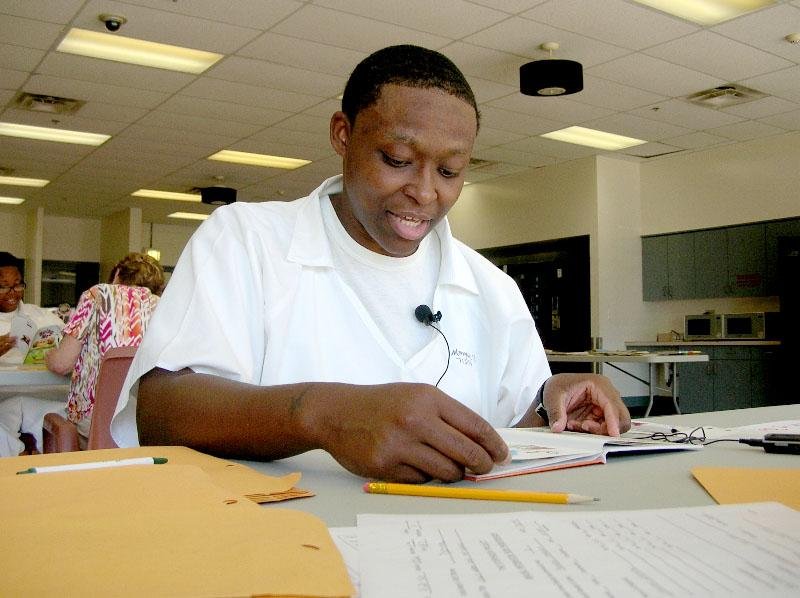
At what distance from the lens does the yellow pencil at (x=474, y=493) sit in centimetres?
73

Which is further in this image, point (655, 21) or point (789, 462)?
point (655, 21)

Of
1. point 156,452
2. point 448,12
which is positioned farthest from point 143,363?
point 448,12

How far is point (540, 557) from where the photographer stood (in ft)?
1.70

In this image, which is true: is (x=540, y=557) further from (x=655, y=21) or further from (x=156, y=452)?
(x=655, y=21)

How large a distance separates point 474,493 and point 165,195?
37.3ft

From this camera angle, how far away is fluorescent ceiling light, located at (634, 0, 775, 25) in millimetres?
4914

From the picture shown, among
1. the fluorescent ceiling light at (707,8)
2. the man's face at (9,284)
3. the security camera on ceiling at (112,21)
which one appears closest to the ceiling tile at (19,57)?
the security camera on ceiling at (112,21)

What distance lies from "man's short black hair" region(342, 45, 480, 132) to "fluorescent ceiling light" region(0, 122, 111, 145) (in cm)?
739

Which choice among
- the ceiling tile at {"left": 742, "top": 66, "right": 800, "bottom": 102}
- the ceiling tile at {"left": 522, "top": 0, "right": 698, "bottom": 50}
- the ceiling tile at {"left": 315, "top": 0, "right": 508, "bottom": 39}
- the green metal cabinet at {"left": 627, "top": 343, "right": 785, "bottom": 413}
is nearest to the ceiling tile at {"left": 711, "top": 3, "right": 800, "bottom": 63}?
the ceiling tile at {"left": 522, "top": 0, "right": 698, "bottom": 50}

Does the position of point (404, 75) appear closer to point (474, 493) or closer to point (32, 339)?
point (474, 493)

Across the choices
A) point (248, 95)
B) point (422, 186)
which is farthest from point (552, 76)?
point (422, 186)

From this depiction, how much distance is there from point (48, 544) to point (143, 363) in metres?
0.61

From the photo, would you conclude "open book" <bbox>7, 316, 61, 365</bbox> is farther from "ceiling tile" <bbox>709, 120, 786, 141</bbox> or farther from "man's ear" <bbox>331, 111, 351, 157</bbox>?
"ceiling tile" <bbox>709, 120, 786, 141</bbox>

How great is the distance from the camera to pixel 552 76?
5.59 m
